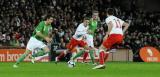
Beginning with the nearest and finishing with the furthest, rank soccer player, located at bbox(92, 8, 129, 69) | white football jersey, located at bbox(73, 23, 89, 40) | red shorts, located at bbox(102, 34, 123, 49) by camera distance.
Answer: soccer player, located at bbox(92, 8, 129, 69) < red shorts, located at bbox(102, 34, 123, 49) < white football jersey, located at bbox(73, 23, 89, 40)

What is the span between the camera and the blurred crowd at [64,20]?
109 ft

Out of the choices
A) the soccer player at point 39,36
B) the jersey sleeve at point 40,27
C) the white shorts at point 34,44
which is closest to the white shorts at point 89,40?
the soccer player at point 39,36

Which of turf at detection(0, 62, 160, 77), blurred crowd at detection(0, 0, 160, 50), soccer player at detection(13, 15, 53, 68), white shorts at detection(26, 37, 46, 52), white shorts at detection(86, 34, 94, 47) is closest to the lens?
turf at detection(0, 62, 160, 77)

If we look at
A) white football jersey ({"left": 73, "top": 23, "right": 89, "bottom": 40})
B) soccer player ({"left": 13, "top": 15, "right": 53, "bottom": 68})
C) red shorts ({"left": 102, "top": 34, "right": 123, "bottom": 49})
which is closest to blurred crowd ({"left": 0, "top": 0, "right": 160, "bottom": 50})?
white football jersey ({"left": 73, "top": 23, "right": 89, "bottom": 40})

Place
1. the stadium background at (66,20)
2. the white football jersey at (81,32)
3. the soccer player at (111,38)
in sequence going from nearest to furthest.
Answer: the soccer player at (111,38) → the white football jersey at (81,32) → the stadium background at (66,20)

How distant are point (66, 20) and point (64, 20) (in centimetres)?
20

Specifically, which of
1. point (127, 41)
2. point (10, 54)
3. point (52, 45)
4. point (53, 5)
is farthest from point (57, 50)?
point (53, 5)

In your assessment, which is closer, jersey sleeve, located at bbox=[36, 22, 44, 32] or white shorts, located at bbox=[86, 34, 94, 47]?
jersey sleeve, located at bbox=[36, 22, 44, 32]

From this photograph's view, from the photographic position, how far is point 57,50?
31.6m

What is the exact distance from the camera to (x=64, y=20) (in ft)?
120

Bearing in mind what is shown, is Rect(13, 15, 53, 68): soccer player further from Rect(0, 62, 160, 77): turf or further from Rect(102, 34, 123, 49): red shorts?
Rect(102, 34, 123, 49): red shorts

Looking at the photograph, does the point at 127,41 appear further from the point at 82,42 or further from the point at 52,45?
the point at 82,42

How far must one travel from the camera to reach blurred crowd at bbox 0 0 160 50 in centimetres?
3331

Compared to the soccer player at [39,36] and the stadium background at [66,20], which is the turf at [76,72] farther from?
the stadium background at [66,20]
